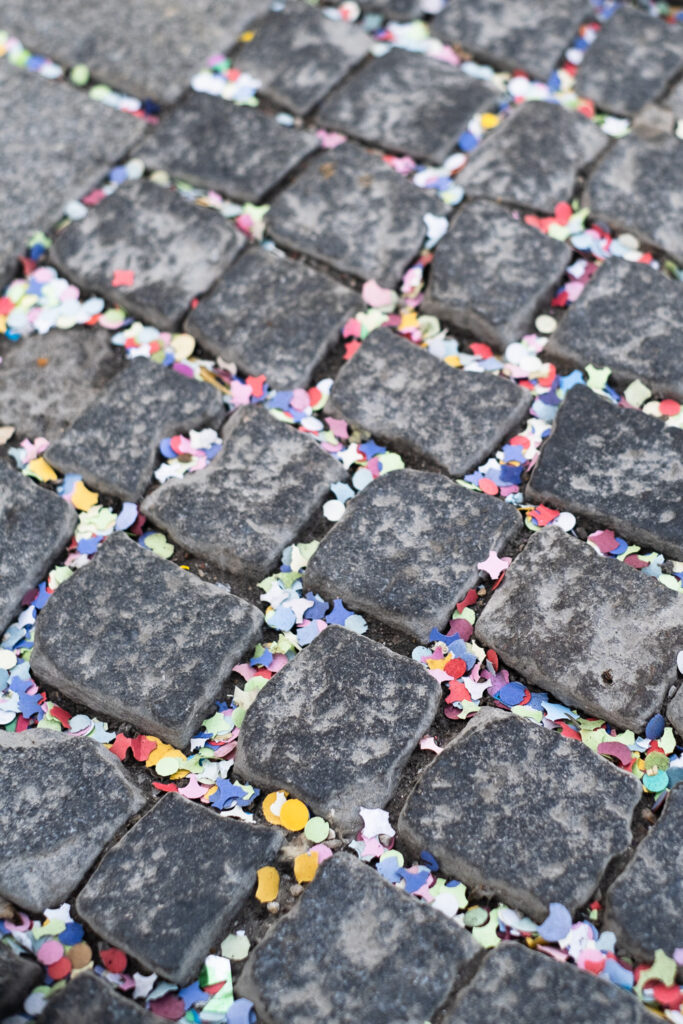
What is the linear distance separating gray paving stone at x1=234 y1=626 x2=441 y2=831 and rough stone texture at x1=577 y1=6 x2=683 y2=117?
6.37 feet

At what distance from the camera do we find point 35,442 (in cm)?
242

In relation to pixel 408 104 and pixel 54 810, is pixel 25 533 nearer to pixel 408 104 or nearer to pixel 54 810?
pixel 54 810

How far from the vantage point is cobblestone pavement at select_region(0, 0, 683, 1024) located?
1738mm

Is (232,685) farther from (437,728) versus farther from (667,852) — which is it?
(667,852)

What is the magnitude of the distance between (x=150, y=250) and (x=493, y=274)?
0.94 metres

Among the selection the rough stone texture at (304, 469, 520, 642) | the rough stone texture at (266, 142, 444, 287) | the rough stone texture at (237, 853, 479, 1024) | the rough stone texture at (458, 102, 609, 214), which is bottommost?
the rough stone texture at (237, 853, 479, 1024)

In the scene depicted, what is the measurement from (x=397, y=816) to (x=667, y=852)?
0.50 metres

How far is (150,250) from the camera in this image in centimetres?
266

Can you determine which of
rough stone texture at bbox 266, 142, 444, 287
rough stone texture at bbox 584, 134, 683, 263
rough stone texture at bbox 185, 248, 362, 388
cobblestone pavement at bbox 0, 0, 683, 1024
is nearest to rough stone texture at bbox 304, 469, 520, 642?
cobblestone pavement at bbox 0, 0, 683, 1024

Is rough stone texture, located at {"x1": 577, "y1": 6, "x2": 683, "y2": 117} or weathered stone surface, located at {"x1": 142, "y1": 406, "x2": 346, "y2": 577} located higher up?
rough stone texture, located at {"x1": 577, "y1": 6, "x2": 683, "y2": 117}

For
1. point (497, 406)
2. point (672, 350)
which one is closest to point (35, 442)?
point (497, 406)

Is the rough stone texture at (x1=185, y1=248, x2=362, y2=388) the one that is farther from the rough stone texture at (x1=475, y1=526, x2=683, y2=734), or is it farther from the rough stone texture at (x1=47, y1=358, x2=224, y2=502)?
the rough stone texture at (x1=475, y1=526, x2=683, y2=734)

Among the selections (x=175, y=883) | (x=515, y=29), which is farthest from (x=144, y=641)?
(x=515, y=29)

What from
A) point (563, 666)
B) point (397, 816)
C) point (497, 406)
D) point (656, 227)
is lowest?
point (397, 816)
